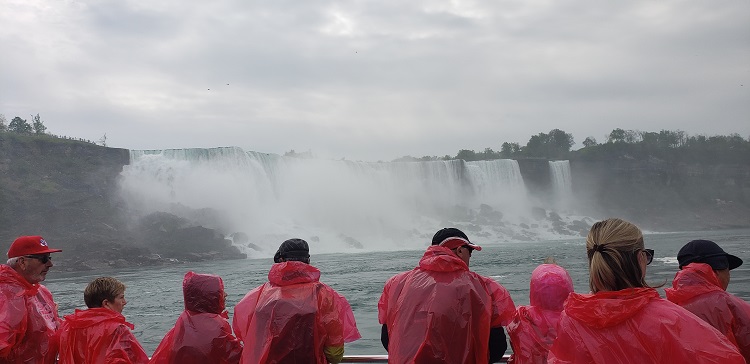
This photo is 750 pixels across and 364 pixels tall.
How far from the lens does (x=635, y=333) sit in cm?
159

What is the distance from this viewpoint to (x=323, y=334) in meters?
2.93

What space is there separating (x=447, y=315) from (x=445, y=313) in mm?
12

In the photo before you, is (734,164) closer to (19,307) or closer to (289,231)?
(289,231)

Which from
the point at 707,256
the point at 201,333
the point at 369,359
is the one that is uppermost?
the point at 707,256

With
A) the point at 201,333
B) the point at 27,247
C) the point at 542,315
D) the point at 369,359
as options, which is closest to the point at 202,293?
the point at 201,333

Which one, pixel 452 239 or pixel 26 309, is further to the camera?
pixel 26 309

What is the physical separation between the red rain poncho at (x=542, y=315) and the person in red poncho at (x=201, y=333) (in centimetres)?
141

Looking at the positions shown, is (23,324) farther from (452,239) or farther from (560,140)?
(560,140)

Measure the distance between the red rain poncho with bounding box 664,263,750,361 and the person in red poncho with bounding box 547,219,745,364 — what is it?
1.21 metres

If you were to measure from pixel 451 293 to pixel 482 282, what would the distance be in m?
0.17

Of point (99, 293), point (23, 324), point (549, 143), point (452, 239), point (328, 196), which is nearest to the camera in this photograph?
point (452, 239)

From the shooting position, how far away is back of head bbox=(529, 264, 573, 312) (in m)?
2.68

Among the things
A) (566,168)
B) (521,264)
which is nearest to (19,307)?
(521,264)

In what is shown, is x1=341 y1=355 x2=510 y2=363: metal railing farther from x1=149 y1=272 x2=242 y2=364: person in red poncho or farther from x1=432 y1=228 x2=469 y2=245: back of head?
x1=432 y1=228 x2=469 y2=245: back of head
